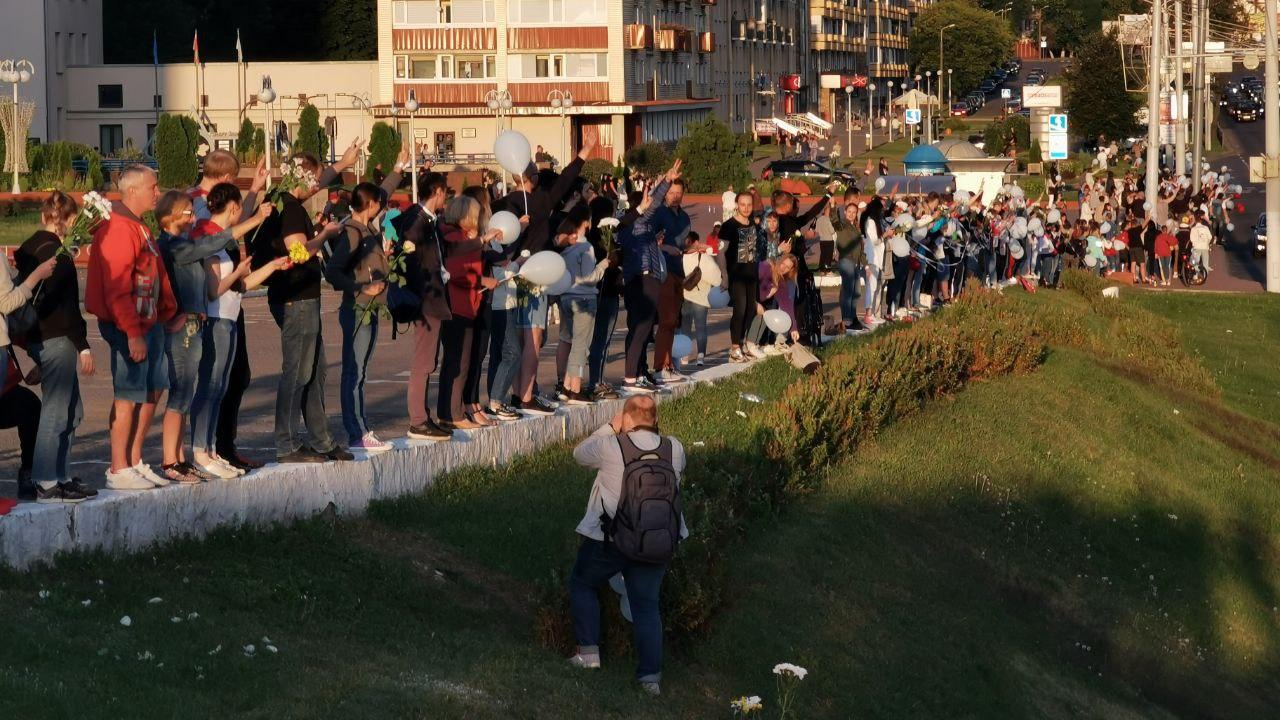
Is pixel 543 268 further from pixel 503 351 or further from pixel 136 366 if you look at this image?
pixel 136 366

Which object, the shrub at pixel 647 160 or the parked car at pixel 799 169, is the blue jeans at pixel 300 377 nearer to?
the shrub at pixel 647 160

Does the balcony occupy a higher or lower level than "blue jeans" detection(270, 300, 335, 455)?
higher

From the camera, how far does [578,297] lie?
51.3ft

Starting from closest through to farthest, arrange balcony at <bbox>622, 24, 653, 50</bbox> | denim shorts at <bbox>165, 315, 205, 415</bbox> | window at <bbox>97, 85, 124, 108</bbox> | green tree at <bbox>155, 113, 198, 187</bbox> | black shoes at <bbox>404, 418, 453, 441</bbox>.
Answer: denim shorts at <bbox>165, 315, 205, 415</bbox> < black shoes at <bbox>404, 418, 453, 441</bbox> < green tree at <bbox>155, 113, 198, 187</bbox> < balcony at <bbox>622, 24, 653, 50</bbox> < window at <bbox>97, 85, 124, 108</bbox>

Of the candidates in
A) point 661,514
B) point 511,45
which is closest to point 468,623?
point 661,514

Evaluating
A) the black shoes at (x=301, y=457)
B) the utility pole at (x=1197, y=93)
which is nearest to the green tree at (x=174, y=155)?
the utility pole at (x=1197, y=93)

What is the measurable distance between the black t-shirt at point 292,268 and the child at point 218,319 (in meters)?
0.18

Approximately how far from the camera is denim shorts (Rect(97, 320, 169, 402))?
10.3m

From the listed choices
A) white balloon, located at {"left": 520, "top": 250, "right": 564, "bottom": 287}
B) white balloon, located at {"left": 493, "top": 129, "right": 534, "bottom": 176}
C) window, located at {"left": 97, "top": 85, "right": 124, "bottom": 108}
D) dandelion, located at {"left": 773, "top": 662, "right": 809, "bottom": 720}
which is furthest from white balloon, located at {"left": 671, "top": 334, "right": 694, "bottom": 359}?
window, located at {"left": 97, "top": 85, "right": 124, "bottom": 108}

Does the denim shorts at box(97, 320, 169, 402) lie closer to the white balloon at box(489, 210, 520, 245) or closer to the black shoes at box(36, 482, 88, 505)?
the black shoes at box(36, 482, 88, 505)

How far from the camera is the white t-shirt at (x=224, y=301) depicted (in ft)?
36.0

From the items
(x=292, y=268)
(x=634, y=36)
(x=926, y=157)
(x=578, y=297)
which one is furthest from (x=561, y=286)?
(x=634, y=36)

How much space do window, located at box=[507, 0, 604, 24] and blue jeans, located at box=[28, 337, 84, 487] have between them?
77311 millimetres

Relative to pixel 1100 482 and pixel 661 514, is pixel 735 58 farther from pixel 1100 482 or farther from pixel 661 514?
pixel 661 514
